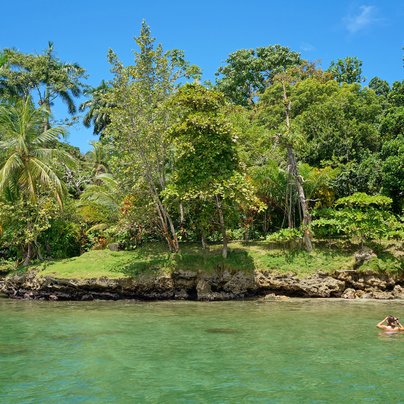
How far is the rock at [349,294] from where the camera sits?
62.9 ft

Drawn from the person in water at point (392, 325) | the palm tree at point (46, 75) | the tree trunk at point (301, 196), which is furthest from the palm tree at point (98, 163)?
the person in water at point (392, 325)

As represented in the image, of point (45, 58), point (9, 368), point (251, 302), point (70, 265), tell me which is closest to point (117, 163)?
point (70, 265)

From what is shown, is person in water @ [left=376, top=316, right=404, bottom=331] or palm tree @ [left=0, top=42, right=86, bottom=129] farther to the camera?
palm tree @ [left=0, top=42, right=86, bottom=129]

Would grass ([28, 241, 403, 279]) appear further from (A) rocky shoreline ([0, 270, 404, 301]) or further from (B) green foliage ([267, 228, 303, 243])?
(B) green foliage ([267, 228, 303, 243])

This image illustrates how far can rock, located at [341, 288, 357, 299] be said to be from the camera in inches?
755

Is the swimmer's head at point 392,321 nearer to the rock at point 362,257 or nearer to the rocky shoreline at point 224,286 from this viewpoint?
the rocky shoreline at point 224,286

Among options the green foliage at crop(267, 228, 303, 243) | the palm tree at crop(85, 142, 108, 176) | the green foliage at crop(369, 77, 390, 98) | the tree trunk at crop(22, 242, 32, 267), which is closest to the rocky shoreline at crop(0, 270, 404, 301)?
the green foliage at crop(267, 228, 303, 243)

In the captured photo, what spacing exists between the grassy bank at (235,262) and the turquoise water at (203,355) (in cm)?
304

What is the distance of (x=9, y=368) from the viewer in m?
9.60

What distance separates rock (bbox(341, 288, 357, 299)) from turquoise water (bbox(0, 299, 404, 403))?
5.70 ft

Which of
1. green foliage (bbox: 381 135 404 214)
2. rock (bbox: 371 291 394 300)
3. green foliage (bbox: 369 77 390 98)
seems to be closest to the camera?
rock (bbox: 371 291 394 300)

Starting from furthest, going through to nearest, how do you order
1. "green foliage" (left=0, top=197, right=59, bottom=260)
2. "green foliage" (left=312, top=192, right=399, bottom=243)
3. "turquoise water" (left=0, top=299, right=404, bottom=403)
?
"green foliage" (left=0, top=197, right=59, bottom=260)
"green foliage" (left=312, top=192, right=399, bottom=243)
"turquoise water" (left=0, top=299, right=404, bottom=403)

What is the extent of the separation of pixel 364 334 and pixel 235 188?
9.27 meters

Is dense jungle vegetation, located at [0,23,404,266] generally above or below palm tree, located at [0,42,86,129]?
below
